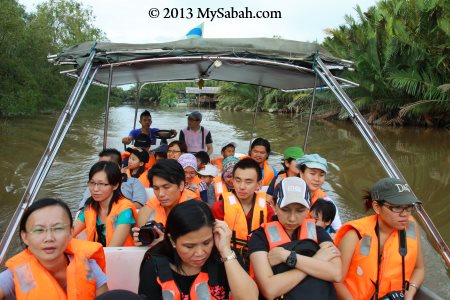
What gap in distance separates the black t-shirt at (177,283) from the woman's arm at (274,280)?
18 centimetres

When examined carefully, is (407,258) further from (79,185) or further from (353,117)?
(79,185)

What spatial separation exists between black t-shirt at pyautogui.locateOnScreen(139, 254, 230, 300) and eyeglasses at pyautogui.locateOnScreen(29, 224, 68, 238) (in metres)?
0.39

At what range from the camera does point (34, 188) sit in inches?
113

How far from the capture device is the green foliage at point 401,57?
14.2 metres

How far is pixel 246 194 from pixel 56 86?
2518 centimetres

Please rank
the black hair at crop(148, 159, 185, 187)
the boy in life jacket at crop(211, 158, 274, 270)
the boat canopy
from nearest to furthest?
the black hair at crop(148, 159, 185, 187) < the boy in life jacket at crop(211, 158, 274, 270) < the boat canopy

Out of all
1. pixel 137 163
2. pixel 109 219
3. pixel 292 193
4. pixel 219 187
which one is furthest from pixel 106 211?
pixel 137 163

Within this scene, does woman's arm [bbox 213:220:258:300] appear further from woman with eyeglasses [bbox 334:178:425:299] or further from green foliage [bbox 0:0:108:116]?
green foliage [bbox 0:0:108:116]

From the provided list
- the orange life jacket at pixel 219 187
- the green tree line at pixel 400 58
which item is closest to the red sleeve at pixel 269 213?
the orange life jacket at pixel 219 187

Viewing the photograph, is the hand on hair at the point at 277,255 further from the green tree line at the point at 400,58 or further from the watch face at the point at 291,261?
the green tree line at the point at 400,58

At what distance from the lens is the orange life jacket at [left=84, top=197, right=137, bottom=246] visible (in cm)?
265

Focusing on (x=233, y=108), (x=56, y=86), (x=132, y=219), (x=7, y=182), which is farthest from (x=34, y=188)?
(x=233, y=108)

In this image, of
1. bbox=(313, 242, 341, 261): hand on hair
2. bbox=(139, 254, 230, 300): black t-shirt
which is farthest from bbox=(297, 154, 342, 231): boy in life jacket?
bbox=(139, 254, 230, 300): black t-shirt

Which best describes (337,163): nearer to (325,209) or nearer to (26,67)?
(325,209)
